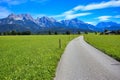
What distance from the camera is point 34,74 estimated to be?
1288 cm

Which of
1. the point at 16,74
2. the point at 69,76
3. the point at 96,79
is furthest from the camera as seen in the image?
the point at 16,74

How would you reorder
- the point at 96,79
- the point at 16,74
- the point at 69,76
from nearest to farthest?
the point at 96,79 < the point at 69,76 < the point at 16,74

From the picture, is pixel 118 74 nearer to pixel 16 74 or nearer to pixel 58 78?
pixel 58 78

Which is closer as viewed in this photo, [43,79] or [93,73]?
[43,79]

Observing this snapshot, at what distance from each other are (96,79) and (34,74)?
397 centimetres

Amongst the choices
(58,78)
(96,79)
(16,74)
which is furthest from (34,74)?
(96,79)

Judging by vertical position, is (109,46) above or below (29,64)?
below

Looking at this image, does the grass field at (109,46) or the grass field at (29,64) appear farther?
the grass field at (109,46)

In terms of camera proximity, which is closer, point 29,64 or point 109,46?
point 29,64

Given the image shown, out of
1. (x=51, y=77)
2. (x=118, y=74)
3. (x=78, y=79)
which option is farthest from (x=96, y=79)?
(x=51, y=77)

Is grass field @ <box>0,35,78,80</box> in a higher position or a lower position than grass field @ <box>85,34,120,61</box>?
higher

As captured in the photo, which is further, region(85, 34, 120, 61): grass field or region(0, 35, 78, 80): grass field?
region(85, 34, 120, 61): grass field

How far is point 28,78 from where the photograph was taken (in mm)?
11773

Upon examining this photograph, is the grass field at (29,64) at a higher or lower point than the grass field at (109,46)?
higher
